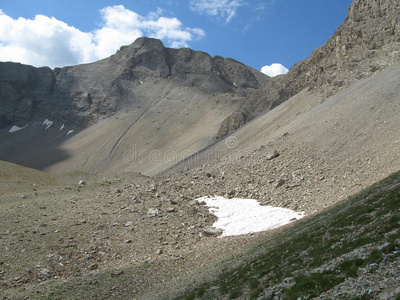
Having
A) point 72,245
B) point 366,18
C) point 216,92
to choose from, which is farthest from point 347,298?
point 216,92

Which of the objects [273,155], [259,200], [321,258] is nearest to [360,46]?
[273,155]

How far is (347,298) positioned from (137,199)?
23.5 m

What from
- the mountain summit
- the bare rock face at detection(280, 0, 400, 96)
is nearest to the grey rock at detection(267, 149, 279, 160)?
the bare rock face at detection(280, 0, 400, 96)

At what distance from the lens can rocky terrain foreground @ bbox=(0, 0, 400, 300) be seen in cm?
1130

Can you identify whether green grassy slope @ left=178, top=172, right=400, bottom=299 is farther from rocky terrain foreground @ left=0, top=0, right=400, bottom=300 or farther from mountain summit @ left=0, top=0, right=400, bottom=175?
mountain summit @ left=0, top=0, right=400, bottom=175

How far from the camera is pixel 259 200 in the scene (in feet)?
95.7

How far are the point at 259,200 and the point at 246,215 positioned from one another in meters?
3.13

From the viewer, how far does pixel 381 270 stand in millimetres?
8336

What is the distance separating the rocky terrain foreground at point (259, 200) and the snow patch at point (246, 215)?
101 cm

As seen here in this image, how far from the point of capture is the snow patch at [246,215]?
2409 centimetres

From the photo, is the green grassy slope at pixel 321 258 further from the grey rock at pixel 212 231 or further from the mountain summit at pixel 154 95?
the mountain summit at pixel 154 95

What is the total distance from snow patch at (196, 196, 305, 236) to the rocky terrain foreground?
101 centimetres

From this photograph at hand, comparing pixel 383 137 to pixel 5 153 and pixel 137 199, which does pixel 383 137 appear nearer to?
pixel 137 199

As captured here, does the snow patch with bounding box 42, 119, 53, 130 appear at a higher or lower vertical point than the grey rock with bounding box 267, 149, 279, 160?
higher
